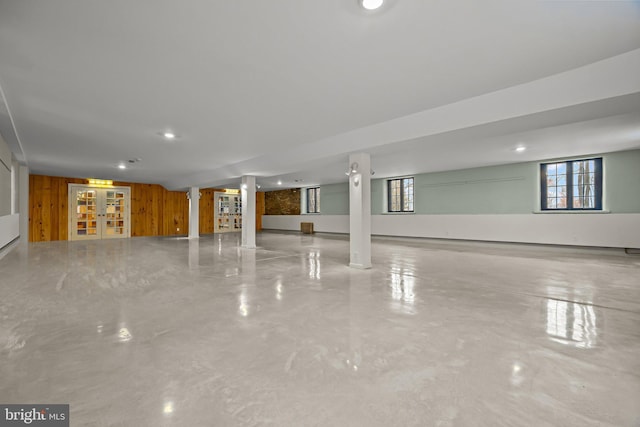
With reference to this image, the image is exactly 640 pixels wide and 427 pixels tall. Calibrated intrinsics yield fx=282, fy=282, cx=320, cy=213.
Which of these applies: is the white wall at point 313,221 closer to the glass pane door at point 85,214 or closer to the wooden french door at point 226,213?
the wooden french door at point 226,213

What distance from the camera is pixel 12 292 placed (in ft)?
11.9

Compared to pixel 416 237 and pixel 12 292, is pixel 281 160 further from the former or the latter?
pixel 416 237

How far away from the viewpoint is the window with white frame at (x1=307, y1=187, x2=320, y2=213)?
48.7ft

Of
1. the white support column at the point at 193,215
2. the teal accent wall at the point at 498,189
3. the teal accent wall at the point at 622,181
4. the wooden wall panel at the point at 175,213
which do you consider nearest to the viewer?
the teal accent wall at the point at 622,181

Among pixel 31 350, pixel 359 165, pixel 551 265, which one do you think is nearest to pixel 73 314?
pixel 31 350

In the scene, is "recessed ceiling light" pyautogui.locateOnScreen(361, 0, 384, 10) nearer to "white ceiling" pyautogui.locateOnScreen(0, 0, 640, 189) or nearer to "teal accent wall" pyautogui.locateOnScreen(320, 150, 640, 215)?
"white ceiling" pyautogui.locateOnScreen(0, 0, 640, 189)

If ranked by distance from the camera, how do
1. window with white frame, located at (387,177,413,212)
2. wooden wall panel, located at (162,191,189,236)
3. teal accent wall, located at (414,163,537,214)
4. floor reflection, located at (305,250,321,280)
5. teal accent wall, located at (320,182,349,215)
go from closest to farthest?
floor reflection, located at (305,250,321,280) → teal accent wall, located at (414,163,537,214) → window with white frame, located at (387,177,413,212) → teal accent wall, located at (320,182,349,215) → wooden wall panel, located at (162,191,189,236)

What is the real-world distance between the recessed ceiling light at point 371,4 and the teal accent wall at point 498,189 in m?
8.36

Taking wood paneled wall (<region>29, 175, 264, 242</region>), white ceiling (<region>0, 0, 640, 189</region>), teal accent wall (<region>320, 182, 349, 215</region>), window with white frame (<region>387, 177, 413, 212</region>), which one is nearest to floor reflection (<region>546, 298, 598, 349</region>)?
white ceiling (<region>0, 0, 640, 189</region>)

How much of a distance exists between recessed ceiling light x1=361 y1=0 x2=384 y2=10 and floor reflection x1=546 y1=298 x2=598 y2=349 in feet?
9.74

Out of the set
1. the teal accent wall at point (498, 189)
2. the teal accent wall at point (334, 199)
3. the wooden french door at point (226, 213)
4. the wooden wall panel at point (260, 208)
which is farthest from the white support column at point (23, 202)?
the teal accent wall at point (498, 189)

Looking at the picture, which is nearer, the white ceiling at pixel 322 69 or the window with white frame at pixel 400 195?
the white ceiling at pixel 322 69

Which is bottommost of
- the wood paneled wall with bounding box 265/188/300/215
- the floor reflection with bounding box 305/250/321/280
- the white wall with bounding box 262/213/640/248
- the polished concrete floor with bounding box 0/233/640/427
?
the floor reflection with bounding box 305/250/321/280

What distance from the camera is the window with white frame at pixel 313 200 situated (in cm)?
1484
